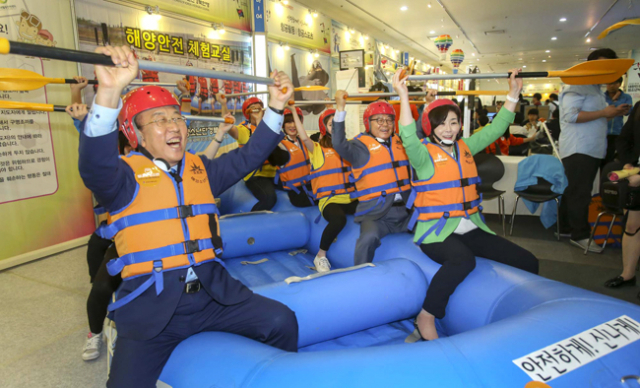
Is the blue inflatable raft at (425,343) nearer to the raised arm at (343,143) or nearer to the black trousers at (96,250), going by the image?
the raised arm at (343,143)

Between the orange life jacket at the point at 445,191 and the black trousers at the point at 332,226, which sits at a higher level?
the orange life jacket at the point at 445,191

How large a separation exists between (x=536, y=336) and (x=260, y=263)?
210cm

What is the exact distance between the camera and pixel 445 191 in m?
2.08

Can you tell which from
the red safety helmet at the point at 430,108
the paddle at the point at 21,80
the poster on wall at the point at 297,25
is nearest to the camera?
the paddle at the point at 21,80

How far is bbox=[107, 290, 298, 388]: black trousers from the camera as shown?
4.22 ft

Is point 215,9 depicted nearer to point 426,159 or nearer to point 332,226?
point 332,226

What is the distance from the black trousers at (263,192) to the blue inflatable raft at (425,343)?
1.95 meters

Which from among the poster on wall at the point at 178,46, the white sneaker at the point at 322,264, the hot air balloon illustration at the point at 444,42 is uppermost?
the hot air balloon illustration at the point at 444,42

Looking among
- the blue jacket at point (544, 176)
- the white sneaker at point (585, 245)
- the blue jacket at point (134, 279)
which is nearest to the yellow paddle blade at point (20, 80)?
the blue jacket at point (134, 279)

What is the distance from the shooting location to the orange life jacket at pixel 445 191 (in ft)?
6.80

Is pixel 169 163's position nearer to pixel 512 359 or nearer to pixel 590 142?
pixel 512 359

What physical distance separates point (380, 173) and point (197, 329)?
1.68 metres

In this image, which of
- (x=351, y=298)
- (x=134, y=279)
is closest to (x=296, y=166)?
(x=351, y=298)

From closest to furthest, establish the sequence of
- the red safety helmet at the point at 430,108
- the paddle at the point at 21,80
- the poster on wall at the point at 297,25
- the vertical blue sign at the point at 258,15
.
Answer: the paddle at the point at 21,80 < the red safety helmet at the point at 430,108 < the vertical blue sign at the point at 258,15 < the poster on wall at the point at 297,25
